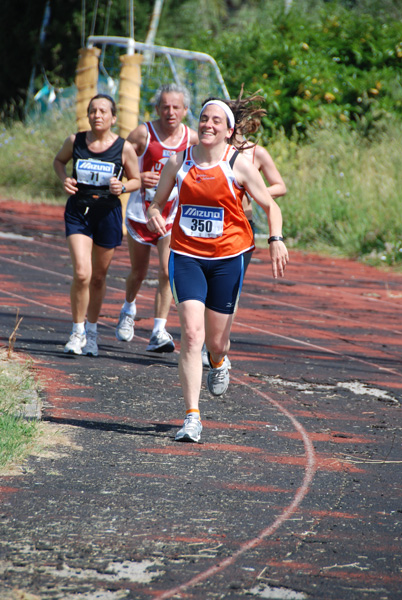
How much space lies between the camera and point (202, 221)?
5.39 m

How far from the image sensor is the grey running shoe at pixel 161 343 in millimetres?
7559

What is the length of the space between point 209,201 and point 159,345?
241 centimetres

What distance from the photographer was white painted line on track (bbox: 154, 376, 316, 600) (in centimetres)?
339

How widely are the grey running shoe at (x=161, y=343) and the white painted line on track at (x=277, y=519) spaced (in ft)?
4.57

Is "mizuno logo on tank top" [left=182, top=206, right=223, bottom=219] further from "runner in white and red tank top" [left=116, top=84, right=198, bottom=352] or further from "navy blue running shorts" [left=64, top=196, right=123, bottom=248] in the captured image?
"runner in white and red tank top" [left=116, top=84, right=198, bottom=352]

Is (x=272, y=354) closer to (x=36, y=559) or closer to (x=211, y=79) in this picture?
(x=36, y=559)

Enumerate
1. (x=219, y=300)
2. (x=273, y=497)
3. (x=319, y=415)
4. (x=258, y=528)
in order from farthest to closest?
(x=319, y=415) → (x=219, y=300) → (x=273, y=497) → (x=258, y=528)

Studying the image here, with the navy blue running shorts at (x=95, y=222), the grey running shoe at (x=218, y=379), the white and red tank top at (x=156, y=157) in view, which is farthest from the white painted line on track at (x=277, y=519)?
the white and red tank top at (x=156, y=157)

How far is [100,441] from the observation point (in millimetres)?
5184

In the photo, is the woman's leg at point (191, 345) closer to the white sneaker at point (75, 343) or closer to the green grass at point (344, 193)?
the white sneaker at point (75, 343)

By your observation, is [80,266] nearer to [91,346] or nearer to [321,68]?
[91,346]

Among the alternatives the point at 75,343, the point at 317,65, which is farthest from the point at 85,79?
the point at 75,343

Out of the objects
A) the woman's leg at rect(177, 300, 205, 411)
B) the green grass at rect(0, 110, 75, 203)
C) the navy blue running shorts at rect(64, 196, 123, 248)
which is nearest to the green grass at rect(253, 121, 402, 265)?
the green grass at rect(0, 110, 75, 203)

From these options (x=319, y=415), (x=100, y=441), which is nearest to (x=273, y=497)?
(x=100, y=441)
